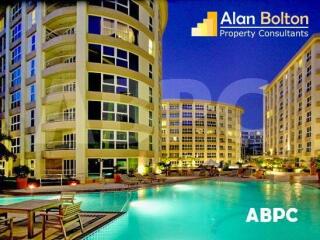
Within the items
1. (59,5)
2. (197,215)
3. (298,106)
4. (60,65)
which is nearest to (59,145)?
(60,65)

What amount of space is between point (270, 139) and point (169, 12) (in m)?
30.8

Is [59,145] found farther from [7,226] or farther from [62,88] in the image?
[7,226]

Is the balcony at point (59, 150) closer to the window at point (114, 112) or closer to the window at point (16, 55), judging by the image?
the window at point (114, 112)

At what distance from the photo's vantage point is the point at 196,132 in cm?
5300

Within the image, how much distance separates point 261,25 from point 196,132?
149 ft

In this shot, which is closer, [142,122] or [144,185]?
[144,185]

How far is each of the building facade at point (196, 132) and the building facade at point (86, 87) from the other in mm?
33674

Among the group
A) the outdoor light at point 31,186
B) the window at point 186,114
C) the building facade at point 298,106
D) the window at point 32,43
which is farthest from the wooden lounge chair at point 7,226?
the window at point 186,114

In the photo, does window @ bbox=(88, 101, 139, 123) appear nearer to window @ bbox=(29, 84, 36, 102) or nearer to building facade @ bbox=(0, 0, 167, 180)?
building facade @ bbox=(0, 0, 167, 180)

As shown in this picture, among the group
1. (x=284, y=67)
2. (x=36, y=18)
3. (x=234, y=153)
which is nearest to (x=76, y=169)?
(x=36, y=18)

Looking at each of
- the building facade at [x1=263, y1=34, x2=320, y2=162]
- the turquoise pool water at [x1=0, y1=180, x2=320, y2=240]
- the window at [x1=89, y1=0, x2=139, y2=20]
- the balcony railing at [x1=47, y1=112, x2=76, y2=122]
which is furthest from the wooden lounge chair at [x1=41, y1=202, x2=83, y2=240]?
the building facade at [x1=263, y1=34, x2=320, y2=162]

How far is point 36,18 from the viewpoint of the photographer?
53.6 ft

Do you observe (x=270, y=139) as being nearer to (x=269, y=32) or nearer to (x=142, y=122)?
(x=142, y=122)

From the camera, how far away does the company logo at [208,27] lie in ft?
29.0
